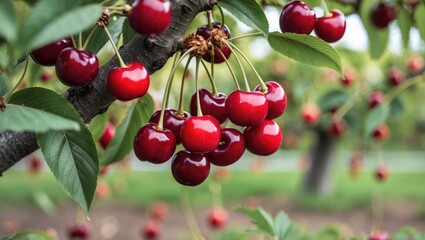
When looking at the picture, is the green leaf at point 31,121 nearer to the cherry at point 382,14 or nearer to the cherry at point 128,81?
the cherry at point 128,81

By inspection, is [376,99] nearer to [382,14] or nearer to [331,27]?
[382,14]

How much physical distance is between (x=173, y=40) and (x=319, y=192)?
325 inches

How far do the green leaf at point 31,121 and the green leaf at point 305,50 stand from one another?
19.6 inches

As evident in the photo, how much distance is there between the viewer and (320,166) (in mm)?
8930

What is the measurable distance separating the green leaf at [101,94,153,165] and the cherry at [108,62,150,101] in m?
0.45

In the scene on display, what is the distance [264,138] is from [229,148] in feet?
0.22

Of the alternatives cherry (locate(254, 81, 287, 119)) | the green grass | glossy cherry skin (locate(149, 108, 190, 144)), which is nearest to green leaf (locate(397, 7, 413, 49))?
cherry (locate(254, 81, 287, 119))

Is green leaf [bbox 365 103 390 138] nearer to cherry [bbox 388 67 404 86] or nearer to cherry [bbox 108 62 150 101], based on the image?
cherry [bbox 388 67 404 86]

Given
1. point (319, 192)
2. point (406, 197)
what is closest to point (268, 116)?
point (319, 192)

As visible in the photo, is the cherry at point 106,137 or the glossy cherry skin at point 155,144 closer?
the glossy cherry skin at point 155,144

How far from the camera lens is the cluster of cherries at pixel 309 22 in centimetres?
109

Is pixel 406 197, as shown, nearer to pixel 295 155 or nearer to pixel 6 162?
pixel 6 162

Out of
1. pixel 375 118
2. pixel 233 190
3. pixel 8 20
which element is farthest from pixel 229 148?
pixel 233 190

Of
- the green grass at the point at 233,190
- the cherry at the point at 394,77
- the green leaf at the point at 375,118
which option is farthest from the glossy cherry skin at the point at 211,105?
the green grass at the point at 233,190
